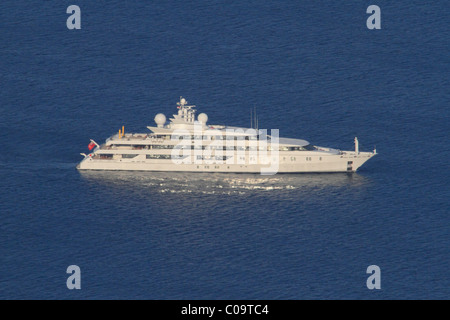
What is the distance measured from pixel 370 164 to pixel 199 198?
30877 mm

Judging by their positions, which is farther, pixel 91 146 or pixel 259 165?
pixel 91 146

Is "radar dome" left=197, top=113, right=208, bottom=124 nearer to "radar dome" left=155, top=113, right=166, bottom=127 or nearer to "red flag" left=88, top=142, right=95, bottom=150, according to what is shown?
"radar dome" left=155, top=113, right=166, bottom=127

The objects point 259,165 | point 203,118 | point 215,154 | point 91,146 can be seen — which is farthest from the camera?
point 203,118

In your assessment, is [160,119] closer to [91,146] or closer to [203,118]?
[203,118]

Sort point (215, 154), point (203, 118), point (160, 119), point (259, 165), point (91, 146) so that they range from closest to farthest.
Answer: point (259, 165)
point (215, 154)
point (91, 146)
point (203, 118)
point (160, 119)

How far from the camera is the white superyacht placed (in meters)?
188

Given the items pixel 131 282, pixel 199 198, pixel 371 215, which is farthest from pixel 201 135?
pixel 131 282

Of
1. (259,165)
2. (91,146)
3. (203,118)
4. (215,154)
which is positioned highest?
(203,118)

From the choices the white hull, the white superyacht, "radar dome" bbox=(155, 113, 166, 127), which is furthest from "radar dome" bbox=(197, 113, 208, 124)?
the white hull

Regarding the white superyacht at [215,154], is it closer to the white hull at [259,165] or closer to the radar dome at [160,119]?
the white hull at [259,165]

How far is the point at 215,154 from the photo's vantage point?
620ft

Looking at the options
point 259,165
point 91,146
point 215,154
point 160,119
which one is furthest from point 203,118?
point 91,146

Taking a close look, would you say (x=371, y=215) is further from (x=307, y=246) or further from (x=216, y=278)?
(x=216, y=278)

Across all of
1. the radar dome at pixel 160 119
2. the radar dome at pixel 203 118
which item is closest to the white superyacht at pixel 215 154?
the radar dome at pixel 203 118
